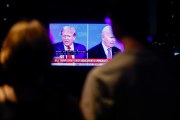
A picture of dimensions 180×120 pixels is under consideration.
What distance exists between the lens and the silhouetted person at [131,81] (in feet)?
4.82

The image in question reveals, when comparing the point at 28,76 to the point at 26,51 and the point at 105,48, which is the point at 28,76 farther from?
the point at 105,48

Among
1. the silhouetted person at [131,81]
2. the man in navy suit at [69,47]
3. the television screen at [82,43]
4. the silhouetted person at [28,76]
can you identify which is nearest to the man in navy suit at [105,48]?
the television screen at [82,43]

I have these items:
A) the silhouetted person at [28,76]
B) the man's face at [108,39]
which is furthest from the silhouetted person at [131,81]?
the man's face at [108,39]

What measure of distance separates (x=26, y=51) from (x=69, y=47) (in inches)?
176

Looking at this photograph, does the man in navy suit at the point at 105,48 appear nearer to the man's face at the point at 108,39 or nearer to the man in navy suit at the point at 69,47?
the man's face at the point at 108,39

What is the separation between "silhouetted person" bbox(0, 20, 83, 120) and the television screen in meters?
4.41

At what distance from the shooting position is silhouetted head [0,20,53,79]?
1385 mm

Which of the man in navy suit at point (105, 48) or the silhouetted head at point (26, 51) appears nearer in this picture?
the silhouetted head at point (26, 51)

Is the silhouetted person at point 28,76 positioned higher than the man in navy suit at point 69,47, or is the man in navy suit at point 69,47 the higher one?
the man in navy suit at point 69,47

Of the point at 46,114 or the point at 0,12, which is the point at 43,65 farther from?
the point at 0,12

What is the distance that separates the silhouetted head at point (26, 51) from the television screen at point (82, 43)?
175 inches

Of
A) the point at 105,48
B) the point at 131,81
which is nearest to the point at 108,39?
the point at 105,48

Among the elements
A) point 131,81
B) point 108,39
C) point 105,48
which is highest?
point 108,39

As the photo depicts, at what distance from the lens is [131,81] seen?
58.4 inches
